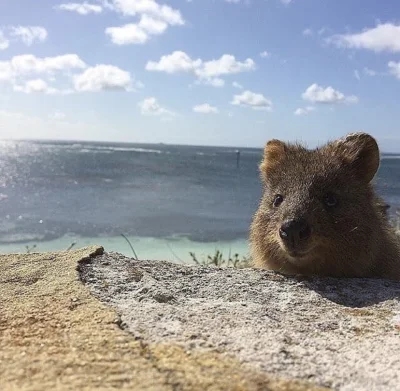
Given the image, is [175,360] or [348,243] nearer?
[175,360]

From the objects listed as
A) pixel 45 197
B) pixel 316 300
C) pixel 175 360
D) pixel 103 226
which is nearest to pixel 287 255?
pixel 316 300

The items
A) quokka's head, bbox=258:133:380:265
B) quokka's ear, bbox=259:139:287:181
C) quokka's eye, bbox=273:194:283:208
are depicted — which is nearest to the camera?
quokka's head, bbox=258:133:380:265

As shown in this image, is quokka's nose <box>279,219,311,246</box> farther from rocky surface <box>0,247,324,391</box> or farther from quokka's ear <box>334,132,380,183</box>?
quokka's ear <box>334,132,380,183</box>

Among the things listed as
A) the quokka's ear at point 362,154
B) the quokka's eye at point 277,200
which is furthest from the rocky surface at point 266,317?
the quokka's ear at point 362,154

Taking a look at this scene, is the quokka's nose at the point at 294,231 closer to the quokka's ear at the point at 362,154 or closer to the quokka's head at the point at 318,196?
the quokka's head at the point at 318,196

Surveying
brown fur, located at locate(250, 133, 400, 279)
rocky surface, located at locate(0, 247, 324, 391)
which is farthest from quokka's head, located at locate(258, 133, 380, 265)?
rocky surface, located at locate(0, 247, 324, 391)

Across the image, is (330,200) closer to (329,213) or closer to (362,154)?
(329,213)

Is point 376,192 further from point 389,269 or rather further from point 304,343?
point 304,343
